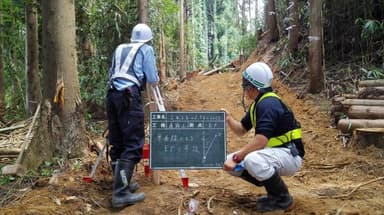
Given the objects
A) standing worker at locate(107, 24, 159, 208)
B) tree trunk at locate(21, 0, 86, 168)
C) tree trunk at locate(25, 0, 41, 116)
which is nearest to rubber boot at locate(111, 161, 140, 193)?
standing worker at locate(107, 24, 159, 208)

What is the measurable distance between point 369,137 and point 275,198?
10.2 ft

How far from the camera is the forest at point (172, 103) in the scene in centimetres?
494

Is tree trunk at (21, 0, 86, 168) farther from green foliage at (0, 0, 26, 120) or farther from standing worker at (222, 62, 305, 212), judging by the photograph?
green foliage at (0, 0, 26, 120)

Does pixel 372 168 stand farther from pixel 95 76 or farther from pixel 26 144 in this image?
pixel 95 76

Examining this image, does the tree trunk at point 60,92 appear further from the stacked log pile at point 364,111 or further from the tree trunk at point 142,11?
the stacked log pile at point 364,111

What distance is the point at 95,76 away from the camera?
10.3m

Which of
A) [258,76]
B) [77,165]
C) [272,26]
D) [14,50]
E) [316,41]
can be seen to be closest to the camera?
[258,76]

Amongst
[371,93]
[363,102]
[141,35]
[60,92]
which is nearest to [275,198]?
[141,35]

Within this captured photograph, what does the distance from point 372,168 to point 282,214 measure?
2431 millimetres

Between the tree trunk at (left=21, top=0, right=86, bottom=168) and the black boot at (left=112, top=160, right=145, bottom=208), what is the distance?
1.25 m

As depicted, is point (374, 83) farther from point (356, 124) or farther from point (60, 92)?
point (60, 92)

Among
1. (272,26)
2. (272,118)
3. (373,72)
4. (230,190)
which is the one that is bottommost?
(230,190)

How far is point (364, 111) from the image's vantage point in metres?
7.28

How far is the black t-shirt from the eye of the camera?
4352 millimetres
